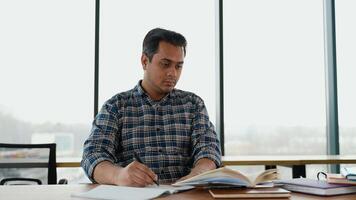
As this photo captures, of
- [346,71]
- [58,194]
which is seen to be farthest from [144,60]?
[346,71]

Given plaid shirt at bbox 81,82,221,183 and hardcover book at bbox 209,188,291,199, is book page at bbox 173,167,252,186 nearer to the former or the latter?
hardcover book at bbox 209,188,291,199

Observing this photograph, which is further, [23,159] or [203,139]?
[23,159]

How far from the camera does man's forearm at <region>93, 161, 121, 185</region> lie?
1.47 meters

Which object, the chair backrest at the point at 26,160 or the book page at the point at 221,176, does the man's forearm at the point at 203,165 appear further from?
the chair backrest at the point at 26,160

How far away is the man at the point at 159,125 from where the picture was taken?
1.79 metres

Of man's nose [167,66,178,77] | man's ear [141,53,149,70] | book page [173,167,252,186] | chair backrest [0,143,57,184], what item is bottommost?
chair backrest [0,143,57,184]

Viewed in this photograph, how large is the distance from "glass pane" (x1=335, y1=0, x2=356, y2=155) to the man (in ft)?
8.19

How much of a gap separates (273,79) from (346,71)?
30.1 inches

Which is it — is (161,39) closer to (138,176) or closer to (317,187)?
(138,176)

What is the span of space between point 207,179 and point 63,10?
2.90m

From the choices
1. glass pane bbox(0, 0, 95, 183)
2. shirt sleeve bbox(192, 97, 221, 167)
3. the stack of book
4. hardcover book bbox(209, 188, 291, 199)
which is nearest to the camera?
hardcover book bbox(209, 188, 291, 199)

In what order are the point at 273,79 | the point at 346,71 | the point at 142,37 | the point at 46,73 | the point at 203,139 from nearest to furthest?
the point at 203,139 < the point at 46,73 < the point at 142,37 < the point at 273,79 < the point at 346,71

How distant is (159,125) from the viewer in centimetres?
A: 188

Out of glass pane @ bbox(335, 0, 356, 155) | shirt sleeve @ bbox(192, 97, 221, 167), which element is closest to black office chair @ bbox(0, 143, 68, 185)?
shirt sleeve @ bbox(192, 97, 221, 167)
